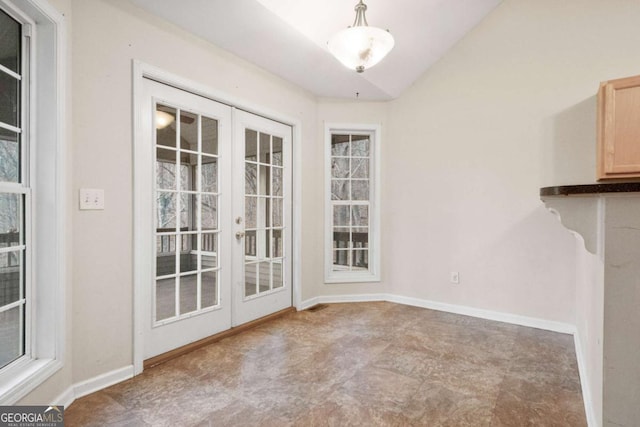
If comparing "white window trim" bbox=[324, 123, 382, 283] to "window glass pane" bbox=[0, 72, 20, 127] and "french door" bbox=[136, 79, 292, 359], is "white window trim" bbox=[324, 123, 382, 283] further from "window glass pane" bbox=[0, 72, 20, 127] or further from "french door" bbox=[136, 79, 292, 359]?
"window glass pane" bbox=[0, 72, 20, 127]

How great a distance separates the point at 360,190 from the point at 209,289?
216 cm

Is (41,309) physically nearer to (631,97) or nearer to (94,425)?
(94,425)

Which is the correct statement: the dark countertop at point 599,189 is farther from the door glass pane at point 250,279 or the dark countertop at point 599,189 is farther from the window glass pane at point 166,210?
the door glass pane at point 250,279

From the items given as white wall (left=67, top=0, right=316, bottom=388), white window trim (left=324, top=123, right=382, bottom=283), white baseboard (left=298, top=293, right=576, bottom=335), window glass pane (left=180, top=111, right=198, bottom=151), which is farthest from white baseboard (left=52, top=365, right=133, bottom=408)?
white window trim (left=324, top=123, right=382, bottom=283)

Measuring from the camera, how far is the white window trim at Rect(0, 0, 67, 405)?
177cm

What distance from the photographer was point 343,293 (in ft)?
Result: 13.3

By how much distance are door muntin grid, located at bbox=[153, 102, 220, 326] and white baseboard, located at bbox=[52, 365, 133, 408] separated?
0.37 meters

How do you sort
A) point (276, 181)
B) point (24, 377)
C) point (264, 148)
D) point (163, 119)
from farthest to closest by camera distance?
1. point (276, 181)
2. point (264, 148)
3. point (163, 119)
4. point (24, 377)

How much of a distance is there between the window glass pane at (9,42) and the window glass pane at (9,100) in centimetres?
6

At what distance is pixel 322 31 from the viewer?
108 inches

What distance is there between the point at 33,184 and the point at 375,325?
279 centimetres

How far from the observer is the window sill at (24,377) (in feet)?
4.89

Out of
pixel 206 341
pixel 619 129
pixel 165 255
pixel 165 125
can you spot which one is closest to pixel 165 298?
pixel 165 255

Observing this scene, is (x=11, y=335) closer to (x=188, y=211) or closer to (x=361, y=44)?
(x=188, y=211)
